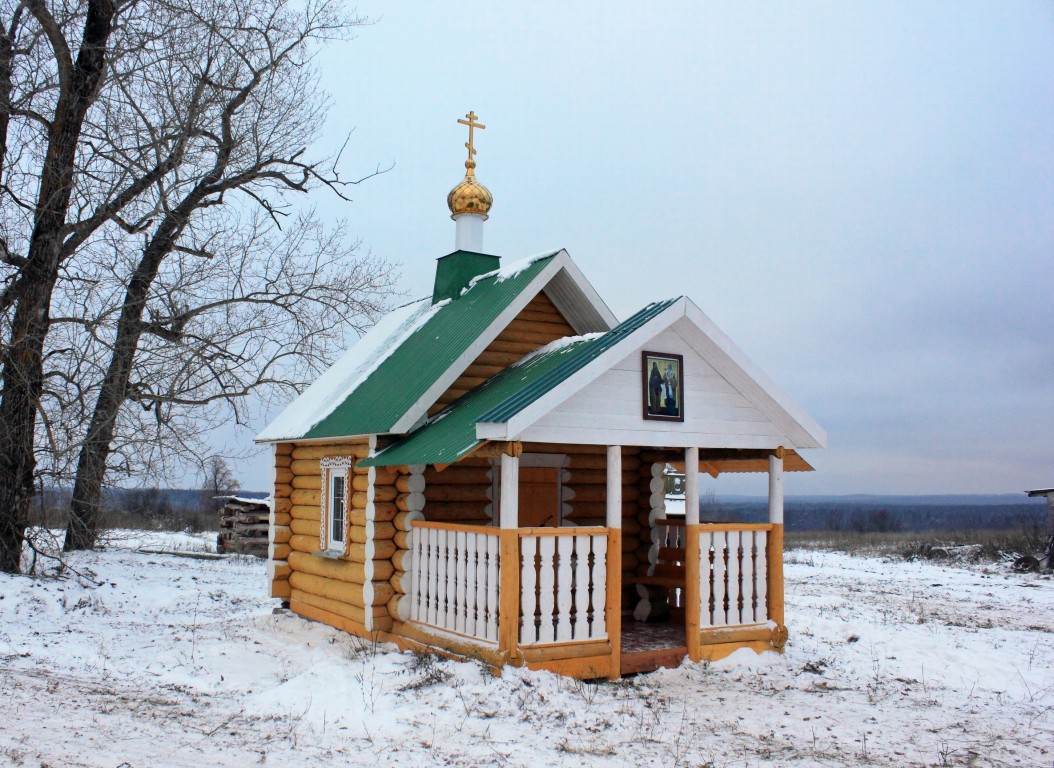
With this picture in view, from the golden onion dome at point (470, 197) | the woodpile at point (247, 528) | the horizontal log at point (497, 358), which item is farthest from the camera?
the woodpile at point (247, 528)

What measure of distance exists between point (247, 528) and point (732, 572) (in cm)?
1573

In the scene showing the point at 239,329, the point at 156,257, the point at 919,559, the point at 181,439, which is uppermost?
the point at 156,257

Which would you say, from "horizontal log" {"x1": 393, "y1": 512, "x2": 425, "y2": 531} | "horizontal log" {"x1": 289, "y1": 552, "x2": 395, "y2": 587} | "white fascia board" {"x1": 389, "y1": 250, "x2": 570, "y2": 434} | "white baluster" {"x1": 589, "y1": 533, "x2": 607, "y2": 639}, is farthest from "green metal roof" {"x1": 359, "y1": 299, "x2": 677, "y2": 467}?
"white baluster" {"x1": 589, "y1": 533, "x2": 607, "y2": 639}

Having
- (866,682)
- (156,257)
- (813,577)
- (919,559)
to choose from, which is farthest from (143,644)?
(919,559)

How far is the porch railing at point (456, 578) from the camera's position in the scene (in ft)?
27.4

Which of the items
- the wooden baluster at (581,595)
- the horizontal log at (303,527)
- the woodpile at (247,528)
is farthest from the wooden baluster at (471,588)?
the woodpile at (247,528)

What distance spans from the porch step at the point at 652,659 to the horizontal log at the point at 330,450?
3841 millimetres

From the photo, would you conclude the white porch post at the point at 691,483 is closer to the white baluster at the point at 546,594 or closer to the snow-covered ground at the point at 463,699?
the snow-covered ground at the point at 463,699

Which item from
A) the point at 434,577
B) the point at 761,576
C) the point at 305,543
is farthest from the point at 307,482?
the point at 761,576

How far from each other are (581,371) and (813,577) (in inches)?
550

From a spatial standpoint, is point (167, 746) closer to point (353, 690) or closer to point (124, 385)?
point (353, 690)

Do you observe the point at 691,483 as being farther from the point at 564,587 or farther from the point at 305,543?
the point at 305,543

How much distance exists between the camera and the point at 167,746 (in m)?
6.39

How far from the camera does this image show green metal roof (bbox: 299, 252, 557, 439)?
10.1m
